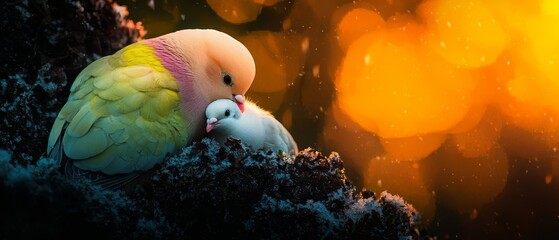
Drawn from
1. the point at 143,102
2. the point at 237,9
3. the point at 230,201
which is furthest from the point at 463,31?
the point at 230,201

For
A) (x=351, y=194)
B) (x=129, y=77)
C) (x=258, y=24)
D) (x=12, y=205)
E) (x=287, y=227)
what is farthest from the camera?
(x=258, y=24)

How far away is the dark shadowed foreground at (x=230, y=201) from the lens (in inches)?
38.3

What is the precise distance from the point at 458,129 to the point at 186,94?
263 cm

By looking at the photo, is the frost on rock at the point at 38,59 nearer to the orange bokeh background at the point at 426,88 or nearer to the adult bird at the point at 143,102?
the adult bird at the point at 143,102

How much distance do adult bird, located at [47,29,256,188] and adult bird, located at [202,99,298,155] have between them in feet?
0.15

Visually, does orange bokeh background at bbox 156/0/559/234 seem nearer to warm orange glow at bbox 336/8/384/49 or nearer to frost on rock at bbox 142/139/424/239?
warm orange glow at bbox 336/8/384/49

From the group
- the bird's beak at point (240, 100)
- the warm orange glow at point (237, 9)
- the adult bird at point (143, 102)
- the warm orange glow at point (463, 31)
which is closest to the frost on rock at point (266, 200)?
the adult bird at point (143, 102)

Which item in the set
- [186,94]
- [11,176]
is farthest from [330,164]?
[11,176]

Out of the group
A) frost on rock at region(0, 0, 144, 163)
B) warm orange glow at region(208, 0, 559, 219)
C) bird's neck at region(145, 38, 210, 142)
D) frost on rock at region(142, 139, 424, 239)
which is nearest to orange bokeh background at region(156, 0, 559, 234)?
warm orange glow at region(208, 0, 559, 219)

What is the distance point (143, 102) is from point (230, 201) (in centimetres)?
39

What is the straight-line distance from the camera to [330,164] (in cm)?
126

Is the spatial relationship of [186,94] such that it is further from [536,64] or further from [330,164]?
[536,64]

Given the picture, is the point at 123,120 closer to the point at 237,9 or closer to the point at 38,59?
the point at 38,59

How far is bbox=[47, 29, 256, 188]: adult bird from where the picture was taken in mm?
1269
